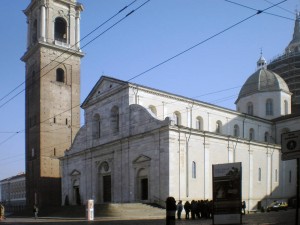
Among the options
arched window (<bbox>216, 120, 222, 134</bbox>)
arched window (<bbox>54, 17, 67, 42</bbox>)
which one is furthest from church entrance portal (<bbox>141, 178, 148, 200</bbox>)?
arched window (<bbox>54, 17, 67, 42</bbox>)

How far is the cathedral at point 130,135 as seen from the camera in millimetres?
38719

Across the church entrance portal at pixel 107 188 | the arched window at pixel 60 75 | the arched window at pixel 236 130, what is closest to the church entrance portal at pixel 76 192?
the church entrance portal at pixel 107 188

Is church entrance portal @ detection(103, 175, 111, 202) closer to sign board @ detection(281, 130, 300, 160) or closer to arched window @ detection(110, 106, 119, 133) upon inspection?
arched window @ detection(110, 106, 119, 133)

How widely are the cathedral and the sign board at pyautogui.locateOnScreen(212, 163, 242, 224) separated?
19769mm

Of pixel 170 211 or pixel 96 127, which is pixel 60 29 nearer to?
pixel 96 127

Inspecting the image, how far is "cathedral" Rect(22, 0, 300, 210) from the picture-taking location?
38.7 metres

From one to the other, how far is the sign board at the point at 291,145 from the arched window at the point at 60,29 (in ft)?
164

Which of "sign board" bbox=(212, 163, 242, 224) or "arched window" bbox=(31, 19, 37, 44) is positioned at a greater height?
"arched window" bbox=(31, 19, 37, 44)

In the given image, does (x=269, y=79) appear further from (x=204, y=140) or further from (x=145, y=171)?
(x=145, y=171)

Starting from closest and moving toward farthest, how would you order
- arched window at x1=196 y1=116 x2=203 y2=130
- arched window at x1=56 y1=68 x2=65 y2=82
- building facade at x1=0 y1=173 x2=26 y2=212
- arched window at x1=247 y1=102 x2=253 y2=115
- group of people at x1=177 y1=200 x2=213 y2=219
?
group of people at x1=177 y1=200 x2=213 y2=219 < arched window at x1=196 y1=116 x2=203 y2=130 < arched window at x1=56 y1=68 x2=65 y2=82 < arched window at x1=247 y1=102 x2=253 y2=115 < building facade at x1=0 y1=173 x2=26 y2=212

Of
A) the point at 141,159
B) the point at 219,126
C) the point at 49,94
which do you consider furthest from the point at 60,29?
the point at 141,159

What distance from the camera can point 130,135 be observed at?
41562 mm

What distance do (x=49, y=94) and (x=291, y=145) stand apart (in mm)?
46566

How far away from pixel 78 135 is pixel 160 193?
1671cm
